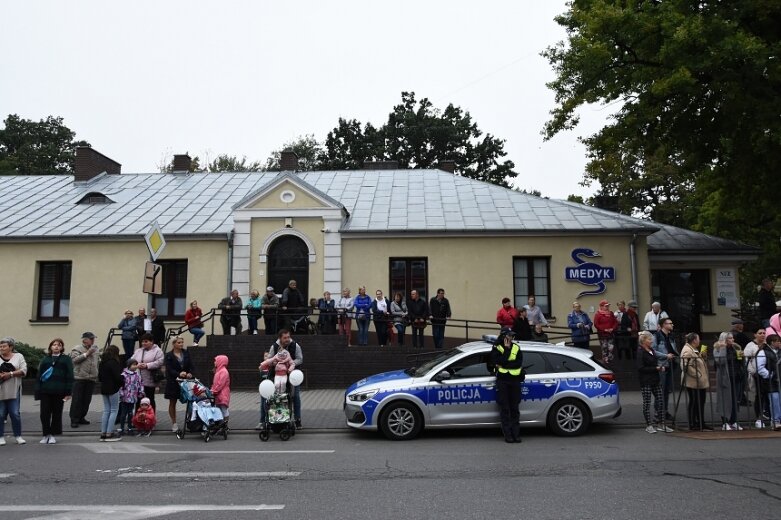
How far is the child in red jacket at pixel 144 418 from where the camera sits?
11.0 meters

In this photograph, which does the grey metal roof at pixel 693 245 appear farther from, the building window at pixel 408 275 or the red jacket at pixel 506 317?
the building window at pixel 408 275

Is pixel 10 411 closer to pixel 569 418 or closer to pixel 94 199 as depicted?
pixel 569 418

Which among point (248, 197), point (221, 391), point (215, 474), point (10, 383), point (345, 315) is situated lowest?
point (215, 474)

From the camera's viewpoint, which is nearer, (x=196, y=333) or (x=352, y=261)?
(x=196, y=333)

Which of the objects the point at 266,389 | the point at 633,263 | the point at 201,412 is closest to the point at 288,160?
the point at 633,263

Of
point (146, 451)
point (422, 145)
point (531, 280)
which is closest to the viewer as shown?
point (146, 451)

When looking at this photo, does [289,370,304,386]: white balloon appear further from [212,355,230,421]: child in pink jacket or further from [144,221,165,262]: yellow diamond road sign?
[144,221,165,262]: yellow diamond road sign

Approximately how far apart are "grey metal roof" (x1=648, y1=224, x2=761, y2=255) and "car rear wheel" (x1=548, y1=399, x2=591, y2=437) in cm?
1152

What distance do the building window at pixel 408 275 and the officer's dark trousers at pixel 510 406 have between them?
9.95 meters

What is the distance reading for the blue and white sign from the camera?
1917cm

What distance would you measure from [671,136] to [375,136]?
37.4m

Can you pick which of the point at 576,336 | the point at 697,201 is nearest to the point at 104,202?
the point at 576,336

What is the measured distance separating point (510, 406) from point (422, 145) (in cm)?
4255

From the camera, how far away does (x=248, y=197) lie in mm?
19828
